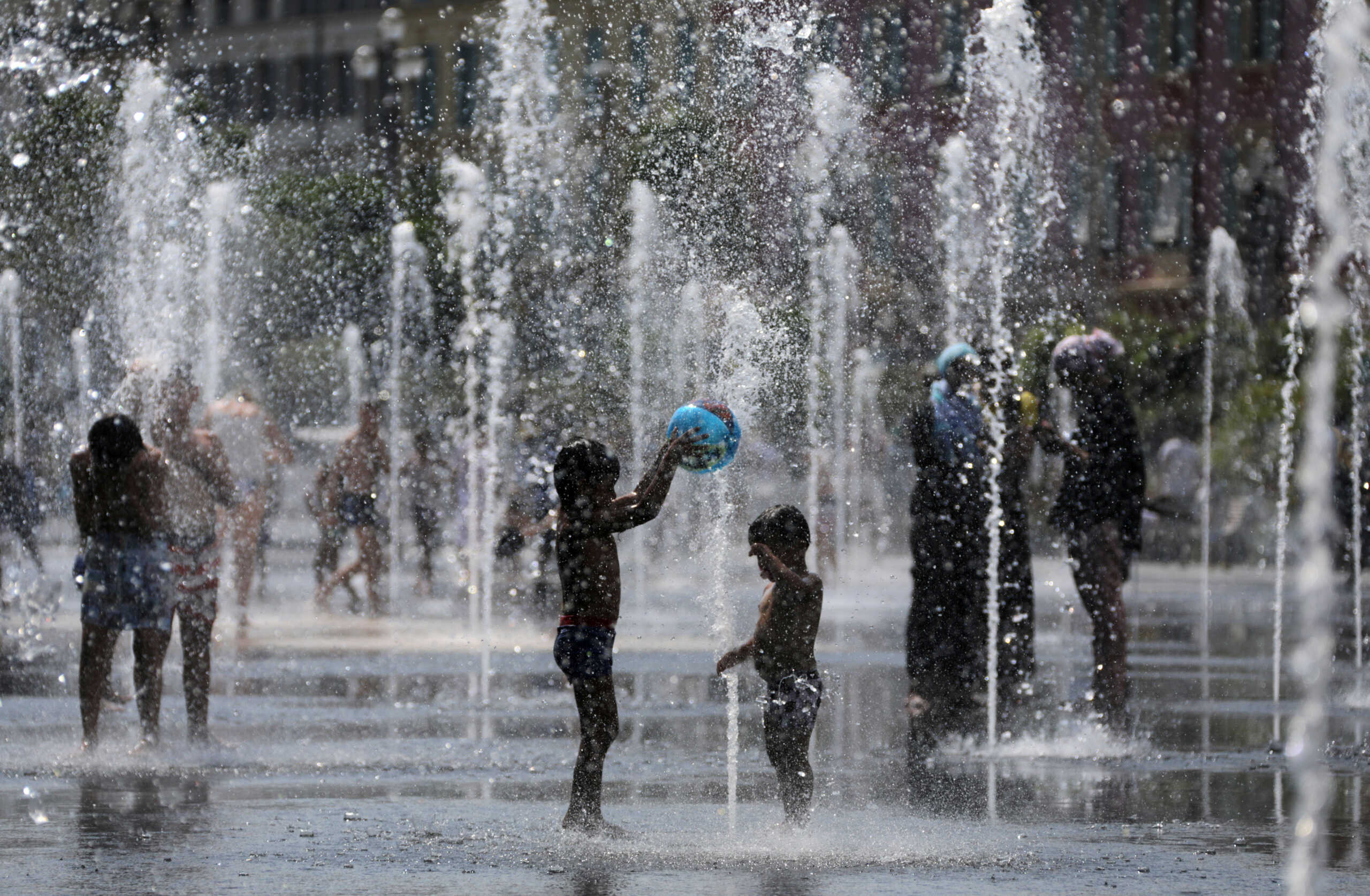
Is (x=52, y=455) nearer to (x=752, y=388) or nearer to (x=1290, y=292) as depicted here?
(x=752, y=388)

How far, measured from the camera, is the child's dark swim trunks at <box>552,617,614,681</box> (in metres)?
6.23

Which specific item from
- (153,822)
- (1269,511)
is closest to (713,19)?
(1269,511)

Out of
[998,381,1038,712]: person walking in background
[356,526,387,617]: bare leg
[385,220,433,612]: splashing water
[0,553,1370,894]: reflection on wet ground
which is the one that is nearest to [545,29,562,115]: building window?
[385,220,433,612]: splashing water

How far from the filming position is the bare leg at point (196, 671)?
27.6 feet

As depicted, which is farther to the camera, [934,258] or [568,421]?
[934,258]

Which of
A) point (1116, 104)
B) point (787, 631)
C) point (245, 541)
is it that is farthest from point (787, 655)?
point (1116, 104)

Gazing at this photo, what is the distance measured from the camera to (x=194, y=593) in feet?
27.7

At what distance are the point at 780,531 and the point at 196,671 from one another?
2927mm

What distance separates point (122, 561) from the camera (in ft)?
27.0

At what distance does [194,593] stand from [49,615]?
7667mm

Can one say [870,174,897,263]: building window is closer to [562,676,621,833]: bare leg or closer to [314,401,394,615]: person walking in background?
[314,401,394,615]: person walking in background

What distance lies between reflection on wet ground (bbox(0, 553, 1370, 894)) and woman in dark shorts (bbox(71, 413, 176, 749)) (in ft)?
0.88

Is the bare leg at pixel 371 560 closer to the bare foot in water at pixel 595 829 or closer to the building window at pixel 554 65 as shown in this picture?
the bare foot in water at pixel 595 829

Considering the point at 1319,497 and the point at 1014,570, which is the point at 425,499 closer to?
the point at 1014,570
